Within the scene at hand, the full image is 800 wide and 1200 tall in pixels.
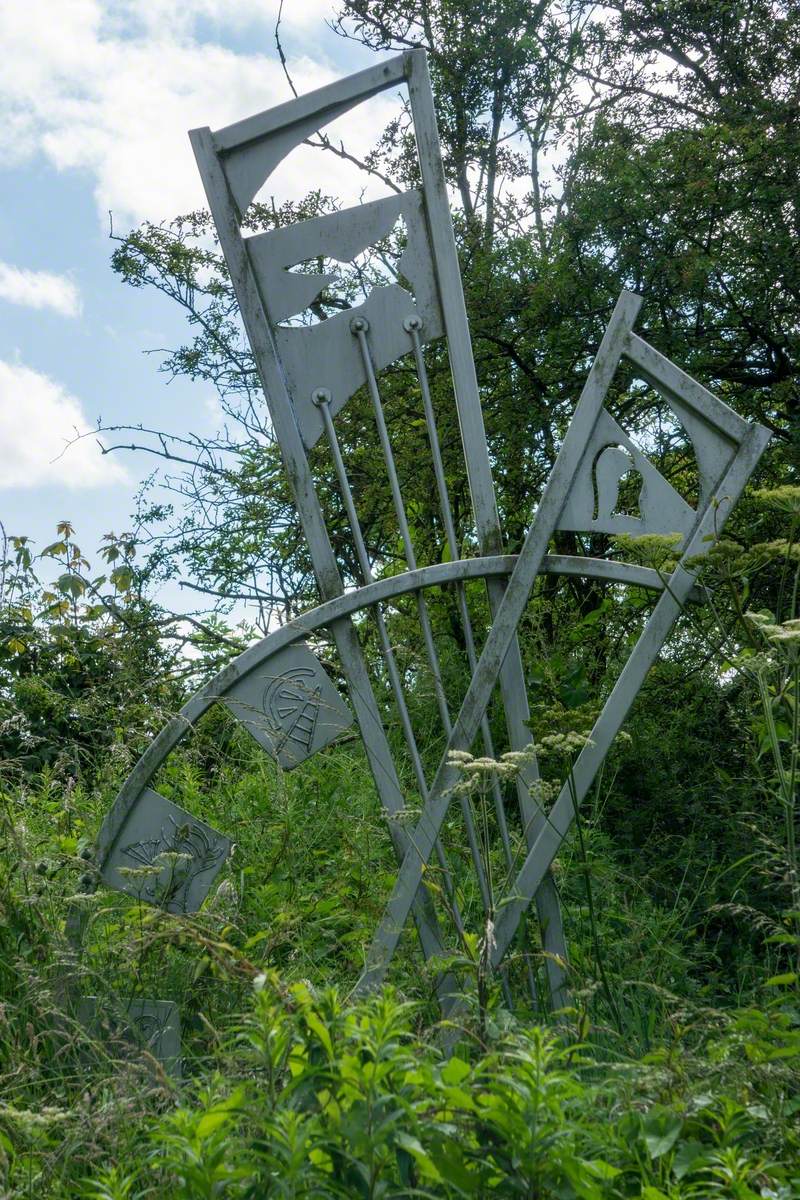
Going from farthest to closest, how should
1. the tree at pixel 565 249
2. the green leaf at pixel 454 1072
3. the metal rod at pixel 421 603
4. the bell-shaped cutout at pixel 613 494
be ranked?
the tree at pixel 565 249, the bell-shaped cutout at pixel 613 494, the metal rod at pixel 421 603, the green leaf at pixel 454 1072


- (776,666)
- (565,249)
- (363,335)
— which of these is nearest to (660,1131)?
(776,666)

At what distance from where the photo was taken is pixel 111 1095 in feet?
7.36

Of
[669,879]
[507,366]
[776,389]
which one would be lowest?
[669,879]

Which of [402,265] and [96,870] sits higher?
[402,265]

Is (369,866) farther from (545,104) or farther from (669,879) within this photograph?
(545,104)

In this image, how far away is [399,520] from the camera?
3119 millimetres

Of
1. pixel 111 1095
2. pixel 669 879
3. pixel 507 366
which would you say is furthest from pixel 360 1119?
pixel 507 366

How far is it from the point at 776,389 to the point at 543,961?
9.53 feet

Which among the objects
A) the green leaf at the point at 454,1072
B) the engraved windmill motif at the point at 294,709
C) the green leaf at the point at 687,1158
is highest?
the engraved windmill motif at the point at 294,709

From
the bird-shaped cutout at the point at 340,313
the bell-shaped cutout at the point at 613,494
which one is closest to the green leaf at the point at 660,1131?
the bell-shaped cutout at the point at 613,494

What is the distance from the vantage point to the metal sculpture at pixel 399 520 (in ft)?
10.1

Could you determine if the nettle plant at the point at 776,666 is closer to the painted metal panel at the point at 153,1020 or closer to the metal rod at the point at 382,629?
the metal rod at the point at 382,629

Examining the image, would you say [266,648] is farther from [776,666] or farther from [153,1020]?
[776,666]

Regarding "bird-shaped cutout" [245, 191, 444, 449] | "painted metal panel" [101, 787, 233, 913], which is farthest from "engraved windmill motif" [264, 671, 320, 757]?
"bird-shaped cutout" [245, 191, 444, 449]
